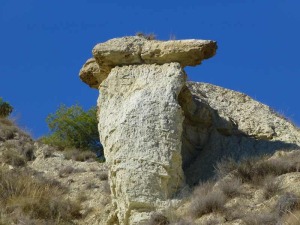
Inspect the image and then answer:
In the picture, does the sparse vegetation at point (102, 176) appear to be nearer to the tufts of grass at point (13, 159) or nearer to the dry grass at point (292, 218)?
the tufts of grass at point (13, 159)

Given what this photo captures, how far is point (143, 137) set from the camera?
48.2 feet

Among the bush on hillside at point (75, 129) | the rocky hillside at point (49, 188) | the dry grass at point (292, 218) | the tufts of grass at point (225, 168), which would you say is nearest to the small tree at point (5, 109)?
the bush on hillside at point (75, 129)

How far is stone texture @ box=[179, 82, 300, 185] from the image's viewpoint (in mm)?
16531

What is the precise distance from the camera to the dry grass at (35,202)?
1744cm

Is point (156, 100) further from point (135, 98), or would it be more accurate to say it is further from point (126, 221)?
point (126, 221)

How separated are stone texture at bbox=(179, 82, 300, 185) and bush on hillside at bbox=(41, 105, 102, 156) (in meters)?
9.12

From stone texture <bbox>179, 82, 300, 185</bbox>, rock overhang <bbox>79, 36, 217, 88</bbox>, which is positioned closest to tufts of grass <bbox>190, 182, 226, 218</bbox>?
stone texture <bbox>179, 82, 300, 185</bbox>

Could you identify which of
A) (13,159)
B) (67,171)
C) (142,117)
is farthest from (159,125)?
(13,159)

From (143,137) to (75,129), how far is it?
13.2m

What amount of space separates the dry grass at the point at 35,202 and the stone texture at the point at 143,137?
2.70 metres

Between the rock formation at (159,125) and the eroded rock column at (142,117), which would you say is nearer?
the eroded rock column at (142,117)

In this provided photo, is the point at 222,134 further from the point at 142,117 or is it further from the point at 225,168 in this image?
the point at 142,117

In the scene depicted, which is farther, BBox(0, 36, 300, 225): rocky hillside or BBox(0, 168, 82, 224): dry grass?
BBox(0, 168, 82, 224): dry grass

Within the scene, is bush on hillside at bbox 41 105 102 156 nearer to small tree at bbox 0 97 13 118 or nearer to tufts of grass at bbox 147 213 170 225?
small tree at bbox 0 97 13 118
